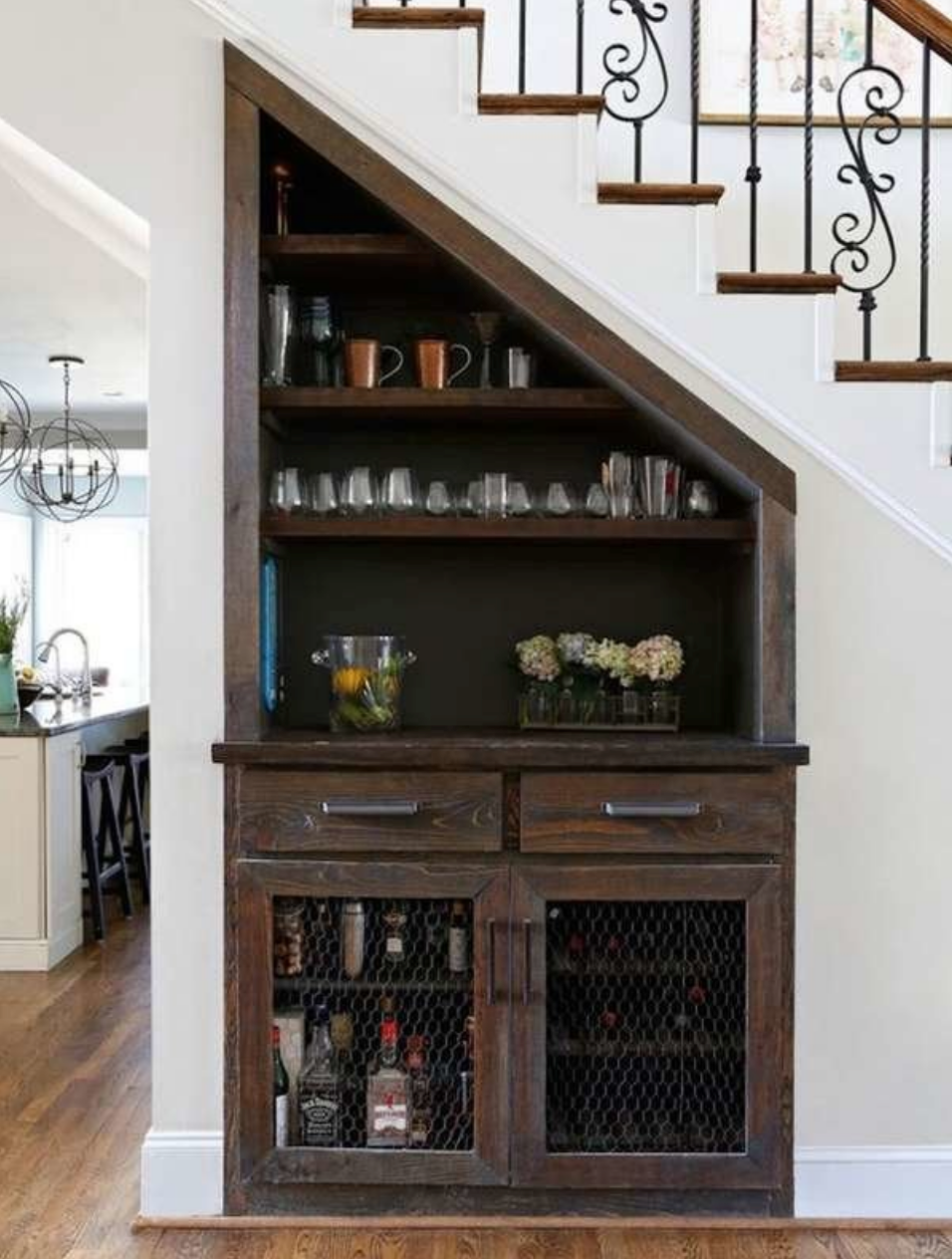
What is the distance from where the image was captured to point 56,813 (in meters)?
4.52

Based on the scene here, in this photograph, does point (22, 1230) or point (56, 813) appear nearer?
point (22, 1230)

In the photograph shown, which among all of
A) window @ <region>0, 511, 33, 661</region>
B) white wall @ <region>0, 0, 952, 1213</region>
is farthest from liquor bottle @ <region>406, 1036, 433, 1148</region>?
window @ <region>0, 511, 33, 661</region>

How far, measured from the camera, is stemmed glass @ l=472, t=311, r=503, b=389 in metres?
2.75

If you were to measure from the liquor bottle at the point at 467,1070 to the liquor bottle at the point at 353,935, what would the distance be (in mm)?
266

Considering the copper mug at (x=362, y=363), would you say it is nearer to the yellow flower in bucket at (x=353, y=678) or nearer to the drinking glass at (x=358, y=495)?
the drinking glass at (x=358, y=495)

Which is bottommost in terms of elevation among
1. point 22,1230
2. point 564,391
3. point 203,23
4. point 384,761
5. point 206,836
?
point 22,1230

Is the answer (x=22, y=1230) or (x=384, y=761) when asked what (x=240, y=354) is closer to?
(x=384, y=761)

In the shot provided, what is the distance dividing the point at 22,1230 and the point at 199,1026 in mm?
537

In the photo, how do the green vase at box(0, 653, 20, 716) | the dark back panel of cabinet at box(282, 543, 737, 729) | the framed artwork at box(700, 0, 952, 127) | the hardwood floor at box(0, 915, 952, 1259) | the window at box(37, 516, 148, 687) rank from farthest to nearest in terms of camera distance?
the window at box(37, 516, 148, 687), the green vase at box(0, 653, 20, 716), the framed artwork at box(700, 0, 952, 127), the dark back panel of cabinet at box(282, 543, 737, 729), the hardwood floor at box(0, 915, 952, 1259)

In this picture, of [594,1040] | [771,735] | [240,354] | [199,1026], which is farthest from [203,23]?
[594,1040]

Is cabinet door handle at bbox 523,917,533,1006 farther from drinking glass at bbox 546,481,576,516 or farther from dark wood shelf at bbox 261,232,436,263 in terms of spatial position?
dark wood shelf at bbox 261,232,436,263

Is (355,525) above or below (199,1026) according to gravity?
above

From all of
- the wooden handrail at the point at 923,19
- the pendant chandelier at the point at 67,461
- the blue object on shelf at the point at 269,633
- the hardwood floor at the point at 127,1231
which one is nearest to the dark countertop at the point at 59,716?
the pendant chandelier at the point at 67,461

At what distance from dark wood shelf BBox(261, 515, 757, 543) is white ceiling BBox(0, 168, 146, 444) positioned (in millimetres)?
1755
